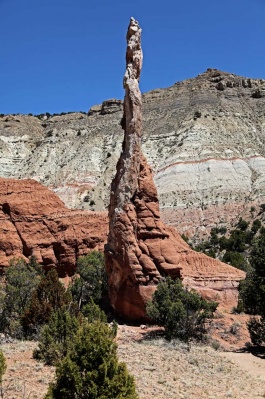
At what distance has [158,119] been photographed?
91.6 m

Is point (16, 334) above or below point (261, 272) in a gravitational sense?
below

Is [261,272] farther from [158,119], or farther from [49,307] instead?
[158,119]

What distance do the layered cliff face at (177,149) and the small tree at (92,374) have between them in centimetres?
4937

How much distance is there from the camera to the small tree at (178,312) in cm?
1958

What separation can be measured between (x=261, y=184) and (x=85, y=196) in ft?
91.5

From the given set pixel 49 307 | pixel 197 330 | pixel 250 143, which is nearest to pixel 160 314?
pixel 197 330

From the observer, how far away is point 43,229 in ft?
116

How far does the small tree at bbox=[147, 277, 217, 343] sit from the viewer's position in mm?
19578

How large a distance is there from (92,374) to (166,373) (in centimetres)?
571

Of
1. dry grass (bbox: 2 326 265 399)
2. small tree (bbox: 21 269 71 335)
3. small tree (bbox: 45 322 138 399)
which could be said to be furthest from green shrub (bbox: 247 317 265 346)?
small tree (bbox: 45 322 138 399)

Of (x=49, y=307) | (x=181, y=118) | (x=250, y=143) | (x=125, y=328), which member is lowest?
(x=125, y=328)

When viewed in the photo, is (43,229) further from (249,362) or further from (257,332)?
(249,362)

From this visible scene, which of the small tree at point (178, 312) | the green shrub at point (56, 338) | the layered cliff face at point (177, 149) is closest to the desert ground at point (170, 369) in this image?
the green shrub at point (56, 338)

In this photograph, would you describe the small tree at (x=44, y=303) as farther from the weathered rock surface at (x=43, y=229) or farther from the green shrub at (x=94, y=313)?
the weathered rock surface at (x=43, y=229)
